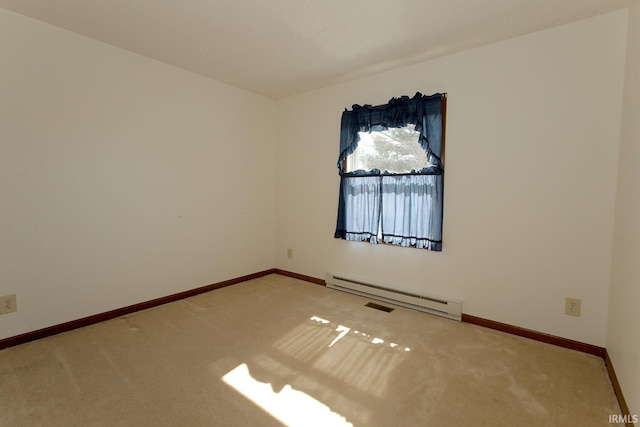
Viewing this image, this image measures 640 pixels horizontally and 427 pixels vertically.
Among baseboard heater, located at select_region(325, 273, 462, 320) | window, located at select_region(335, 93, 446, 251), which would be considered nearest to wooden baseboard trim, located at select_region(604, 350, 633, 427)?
baseboard heater, located at select_region(325, 273, 462, 320)

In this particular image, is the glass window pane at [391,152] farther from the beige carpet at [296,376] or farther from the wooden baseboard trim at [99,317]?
the wooden baseboard trim at [99,317]

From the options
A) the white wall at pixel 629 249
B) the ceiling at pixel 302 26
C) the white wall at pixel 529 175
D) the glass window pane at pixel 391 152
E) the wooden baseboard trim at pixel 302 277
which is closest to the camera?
the white wall at pixel 629 249

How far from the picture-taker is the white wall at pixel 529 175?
219cm

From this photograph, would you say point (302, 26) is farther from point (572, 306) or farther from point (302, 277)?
point (572, 306)

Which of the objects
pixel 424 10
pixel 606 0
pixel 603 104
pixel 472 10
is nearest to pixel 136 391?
pixel 424 10

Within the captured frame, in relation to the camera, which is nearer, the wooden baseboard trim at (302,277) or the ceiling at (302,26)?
the ceiling at (302,26)

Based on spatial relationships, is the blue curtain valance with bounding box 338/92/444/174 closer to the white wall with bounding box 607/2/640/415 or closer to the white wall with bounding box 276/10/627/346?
the white wall with bounding box 276/10/627/346

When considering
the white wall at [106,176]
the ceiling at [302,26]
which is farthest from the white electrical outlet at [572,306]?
the white wall at [106,176]

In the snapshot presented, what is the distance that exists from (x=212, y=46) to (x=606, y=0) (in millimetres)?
2931

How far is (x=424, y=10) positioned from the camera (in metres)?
2.13

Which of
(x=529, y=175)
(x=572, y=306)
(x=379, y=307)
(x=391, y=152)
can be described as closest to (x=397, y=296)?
(x=379, y=307)

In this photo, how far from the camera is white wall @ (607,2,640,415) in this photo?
1539 millimetres

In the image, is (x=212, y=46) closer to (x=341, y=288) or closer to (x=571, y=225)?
(x=341, y=288)

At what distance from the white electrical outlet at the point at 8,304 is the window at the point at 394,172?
2.86 metres
